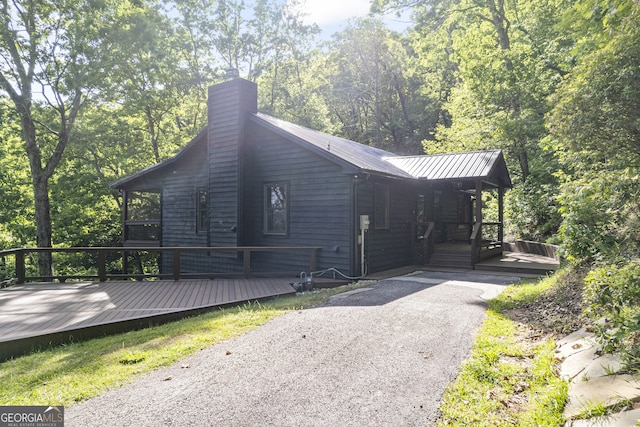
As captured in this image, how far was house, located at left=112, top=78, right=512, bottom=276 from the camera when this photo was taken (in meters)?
9.61

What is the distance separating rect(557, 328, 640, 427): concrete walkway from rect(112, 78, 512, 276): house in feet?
19.5

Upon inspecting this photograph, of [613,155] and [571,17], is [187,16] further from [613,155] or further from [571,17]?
[613,155]

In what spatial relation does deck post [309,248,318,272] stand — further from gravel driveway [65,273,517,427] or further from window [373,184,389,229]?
gravel driveway [65,273,517,427]

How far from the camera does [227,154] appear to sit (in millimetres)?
11156

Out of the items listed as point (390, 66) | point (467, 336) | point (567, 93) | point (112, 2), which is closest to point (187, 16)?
point (112, 2)

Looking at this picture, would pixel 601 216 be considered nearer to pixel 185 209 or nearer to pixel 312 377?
pixel 312 377

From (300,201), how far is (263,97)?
20.8 m

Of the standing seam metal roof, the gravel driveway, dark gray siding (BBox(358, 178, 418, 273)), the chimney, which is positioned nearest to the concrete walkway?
the gravel driveway

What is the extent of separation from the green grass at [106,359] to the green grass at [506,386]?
2.86 metres

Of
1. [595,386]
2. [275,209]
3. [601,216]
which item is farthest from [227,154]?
[595,386]

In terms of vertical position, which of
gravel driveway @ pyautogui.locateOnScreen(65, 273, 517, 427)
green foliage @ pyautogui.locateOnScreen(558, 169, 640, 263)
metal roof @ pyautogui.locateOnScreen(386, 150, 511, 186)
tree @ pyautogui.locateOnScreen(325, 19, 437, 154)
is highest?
tree @ pyautogui.locateOnScreen(325, 19, 437, 154)

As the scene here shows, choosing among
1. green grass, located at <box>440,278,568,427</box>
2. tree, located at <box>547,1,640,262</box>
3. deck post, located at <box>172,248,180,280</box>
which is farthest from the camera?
deck post, located at <box>172,248,180,280</box>

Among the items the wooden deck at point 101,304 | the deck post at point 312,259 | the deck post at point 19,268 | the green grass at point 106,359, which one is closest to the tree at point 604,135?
the green grass at point 106,359

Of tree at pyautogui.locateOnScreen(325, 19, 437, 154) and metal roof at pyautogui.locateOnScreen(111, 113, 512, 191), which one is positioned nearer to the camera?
metal roof at pyautogui.locateOnScreen(111, 113, 512, 191)
